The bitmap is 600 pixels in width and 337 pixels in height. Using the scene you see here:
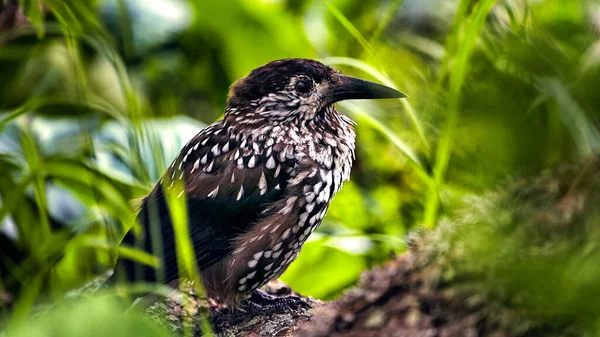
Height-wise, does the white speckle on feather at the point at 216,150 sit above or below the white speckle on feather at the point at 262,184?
above

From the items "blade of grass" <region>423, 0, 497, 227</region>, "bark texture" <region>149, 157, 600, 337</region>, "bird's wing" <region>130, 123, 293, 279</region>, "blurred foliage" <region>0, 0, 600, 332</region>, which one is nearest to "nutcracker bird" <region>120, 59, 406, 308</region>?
"bird's wing" <region>130, 123, 293, 279</region>

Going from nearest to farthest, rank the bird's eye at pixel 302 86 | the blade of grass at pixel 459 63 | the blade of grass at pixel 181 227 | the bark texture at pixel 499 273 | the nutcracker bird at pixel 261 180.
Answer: the bark texture at pixel 499 273 < the blade of grass at pixel 459 63 < the blade of grass at pixel 181 227 < the nutcracker bird at pixel 261 180 < the bird's eye at pixel 302 86

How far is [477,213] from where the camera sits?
3.74 feet

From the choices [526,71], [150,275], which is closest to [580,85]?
[526,71]

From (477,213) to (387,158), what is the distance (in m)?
2.28

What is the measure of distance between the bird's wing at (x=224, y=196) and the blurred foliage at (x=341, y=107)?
11cm

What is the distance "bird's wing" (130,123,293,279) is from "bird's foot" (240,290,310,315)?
0.69ft

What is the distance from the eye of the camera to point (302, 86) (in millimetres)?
2193

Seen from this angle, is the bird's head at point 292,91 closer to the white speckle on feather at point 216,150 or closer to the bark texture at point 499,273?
the white speckle on feather at point 216,150

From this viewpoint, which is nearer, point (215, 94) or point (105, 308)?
point (105, 308)

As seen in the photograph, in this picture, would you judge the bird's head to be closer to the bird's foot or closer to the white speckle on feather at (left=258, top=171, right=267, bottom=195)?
the white speckle on feather at (left=258, top=171, right=267, bottom=195)

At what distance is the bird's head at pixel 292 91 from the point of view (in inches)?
85.4

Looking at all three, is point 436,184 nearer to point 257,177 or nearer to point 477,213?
point 257,177

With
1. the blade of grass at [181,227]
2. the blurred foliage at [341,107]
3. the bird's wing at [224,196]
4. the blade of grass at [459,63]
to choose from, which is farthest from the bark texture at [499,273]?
the bird's wing at [224,196]
